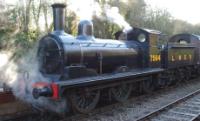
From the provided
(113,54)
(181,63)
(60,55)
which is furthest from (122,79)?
(181,63)

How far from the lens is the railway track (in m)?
8.51

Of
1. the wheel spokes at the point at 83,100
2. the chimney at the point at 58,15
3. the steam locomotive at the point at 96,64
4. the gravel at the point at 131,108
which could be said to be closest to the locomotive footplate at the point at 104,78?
the steam locomotive at the point at 96,64

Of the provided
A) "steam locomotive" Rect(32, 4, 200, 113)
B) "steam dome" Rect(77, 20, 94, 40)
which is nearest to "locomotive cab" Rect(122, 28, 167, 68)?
"steam locomotive" Rect(32, 4, 200, 113)

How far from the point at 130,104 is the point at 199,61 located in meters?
8.86

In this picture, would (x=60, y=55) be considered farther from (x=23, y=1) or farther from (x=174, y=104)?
(x=23, y=1)

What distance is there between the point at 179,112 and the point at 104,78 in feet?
8.22

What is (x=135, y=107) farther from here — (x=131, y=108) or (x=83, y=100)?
(x=83, y=100)

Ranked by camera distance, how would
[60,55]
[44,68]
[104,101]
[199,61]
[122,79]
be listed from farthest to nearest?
1. [199,61]
2. [104,101]
3. [122,79]
4. [44,68]
5. [60,55]

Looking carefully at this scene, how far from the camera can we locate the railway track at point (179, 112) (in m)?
8.51

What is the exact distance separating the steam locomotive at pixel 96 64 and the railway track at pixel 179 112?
1588mm

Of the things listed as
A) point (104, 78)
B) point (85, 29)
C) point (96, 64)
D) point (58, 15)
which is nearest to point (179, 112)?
point (104, 78)

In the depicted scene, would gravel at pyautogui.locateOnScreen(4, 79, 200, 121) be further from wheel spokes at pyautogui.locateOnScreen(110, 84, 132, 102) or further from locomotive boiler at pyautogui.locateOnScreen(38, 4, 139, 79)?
locomotive boiler at pyautogui.locateOnScreen(38, 4, 139, 79)

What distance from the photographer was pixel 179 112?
30.4ft

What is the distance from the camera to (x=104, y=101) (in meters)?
10.7
